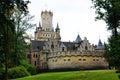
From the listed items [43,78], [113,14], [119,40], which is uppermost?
[113,14]

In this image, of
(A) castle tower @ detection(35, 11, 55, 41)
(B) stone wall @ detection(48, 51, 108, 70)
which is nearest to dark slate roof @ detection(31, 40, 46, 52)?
(B) stone wall @ detection(48, 51, 108, 70)

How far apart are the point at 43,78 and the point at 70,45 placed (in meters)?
47.5

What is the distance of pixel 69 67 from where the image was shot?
76.6m

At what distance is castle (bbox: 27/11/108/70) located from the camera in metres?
77.2

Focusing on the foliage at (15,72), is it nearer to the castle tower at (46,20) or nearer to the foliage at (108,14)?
the foliage at (108,14)

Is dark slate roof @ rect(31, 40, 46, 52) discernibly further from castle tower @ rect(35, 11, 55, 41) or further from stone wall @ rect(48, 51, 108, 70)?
castle tower @ rect(35, 11, 55, 41)

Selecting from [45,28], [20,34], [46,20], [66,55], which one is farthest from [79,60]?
[46,20]

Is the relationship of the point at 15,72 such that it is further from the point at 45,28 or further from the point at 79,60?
the point at 45,28

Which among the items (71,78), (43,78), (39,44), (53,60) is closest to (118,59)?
(71,78)

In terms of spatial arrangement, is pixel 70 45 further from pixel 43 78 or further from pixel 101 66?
pixel 43 78

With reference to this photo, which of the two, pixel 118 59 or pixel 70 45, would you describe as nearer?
pixel 118 59

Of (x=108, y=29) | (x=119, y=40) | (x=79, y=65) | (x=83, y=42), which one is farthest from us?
(x=83, y=42)

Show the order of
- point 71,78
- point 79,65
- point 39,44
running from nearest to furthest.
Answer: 1. point 71,78
2. point 79,65
3. point 39,44

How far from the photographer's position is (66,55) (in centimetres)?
7775
